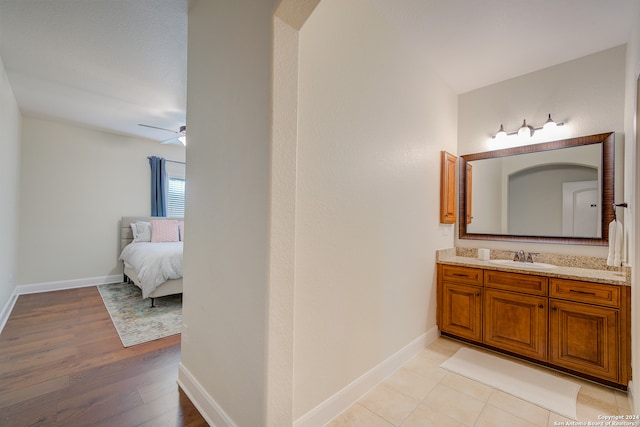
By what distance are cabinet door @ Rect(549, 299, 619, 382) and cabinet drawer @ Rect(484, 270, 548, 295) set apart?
0.42ft

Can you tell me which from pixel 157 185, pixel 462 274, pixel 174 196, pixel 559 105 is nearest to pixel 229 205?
pixel 462 274

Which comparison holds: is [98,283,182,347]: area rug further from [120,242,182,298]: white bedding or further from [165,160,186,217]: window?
[165,160,186,217]: window

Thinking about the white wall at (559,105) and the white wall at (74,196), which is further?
the white wall at (74,196)

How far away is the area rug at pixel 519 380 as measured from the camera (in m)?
1.84

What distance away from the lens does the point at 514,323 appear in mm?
2367

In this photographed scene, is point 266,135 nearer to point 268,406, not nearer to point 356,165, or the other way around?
point 356,165

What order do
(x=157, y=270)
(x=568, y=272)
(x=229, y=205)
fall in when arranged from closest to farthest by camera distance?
(x=229, y=205) < (x=568, y=272) < (x=157, y=270)

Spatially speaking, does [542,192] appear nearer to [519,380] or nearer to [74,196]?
[519,380]

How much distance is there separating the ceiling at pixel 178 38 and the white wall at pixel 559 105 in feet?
0.38

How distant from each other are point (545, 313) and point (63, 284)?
650 cm

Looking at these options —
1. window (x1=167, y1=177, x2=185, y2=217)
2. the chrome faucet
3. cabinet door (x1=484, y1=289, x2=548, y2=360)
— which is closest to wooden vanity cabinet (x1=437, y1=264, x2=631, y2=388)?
cabinet door (x1=484, y1=289, x2=548, y2=360)

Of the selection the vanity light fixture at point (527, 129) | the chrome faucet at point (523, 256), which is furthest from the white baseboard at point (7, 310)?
the vanity light fixture at point (527, 129)

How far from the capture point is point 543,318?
2229 millimetres

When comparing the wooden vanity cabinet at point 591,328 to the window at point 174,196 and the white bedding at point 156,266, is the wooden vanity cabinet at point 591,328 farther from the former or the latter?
the window at point 174,196
